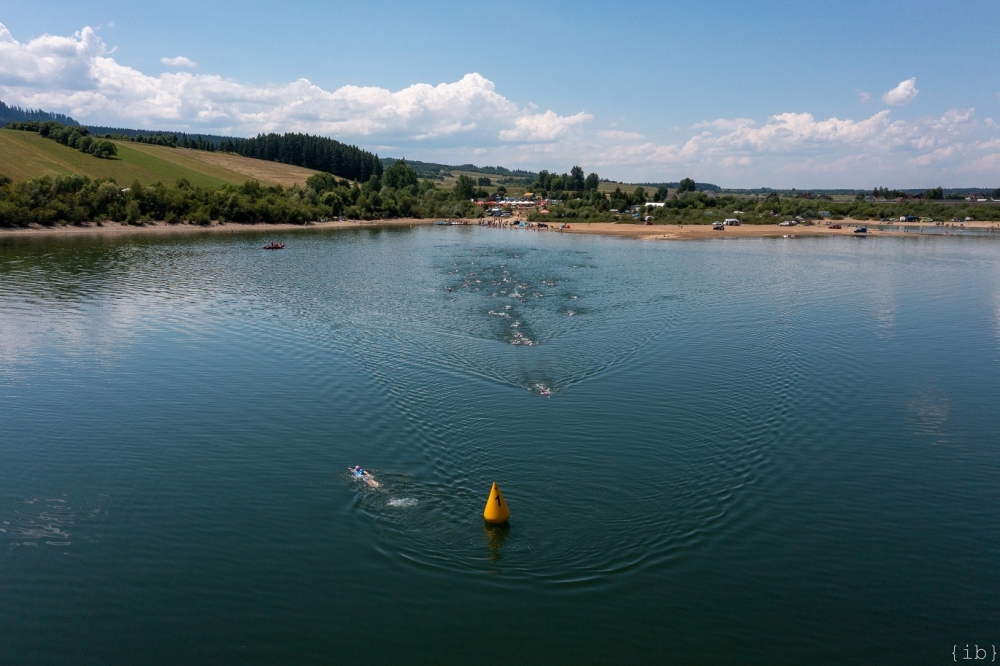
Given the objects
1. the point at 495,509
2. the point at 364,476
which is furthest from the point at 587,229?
the point at 495,509

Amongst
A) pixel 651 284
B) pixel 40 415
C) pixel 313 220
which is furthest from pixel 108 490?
pixel 313 220

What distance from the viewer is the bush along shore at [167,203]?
11131 centimetres

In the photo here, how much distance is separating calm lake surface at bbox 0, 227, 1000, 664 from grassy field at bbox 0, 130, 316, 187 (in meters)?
106

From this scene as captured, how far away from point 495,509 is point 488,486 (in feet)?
8.61

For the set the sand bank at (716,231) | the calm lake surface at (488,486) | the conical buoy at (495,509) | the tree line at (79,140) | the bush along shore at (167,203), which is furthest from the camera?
the tree line at (79,140)

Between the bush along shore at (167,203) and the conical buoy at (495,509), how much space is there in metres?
116

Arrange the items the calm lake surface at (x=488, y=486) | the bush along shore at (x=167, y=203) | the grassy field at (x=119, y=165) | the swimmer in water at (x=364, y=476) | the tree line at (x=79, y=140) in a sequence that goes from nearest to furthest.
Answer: the calm lake surface at (x=488, y=486) < the swimmer in water at (x=364, y=476) < the bush along shore at (x=167, y=203) < the grassy field at (x=119, y=165) < the tree line at (x=79, y=140)

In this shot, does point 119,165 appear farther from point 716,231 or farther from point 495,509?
point 495,509

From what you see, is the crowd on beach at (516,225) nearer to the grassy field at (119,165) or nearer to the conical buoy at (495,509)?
the grassy field at (119,165)

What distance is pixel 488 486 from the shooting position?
2372 cm

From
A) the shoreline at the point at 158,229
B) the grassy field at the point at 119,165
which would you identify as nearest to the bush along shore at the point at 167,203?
the shoreline at the point at 158,229

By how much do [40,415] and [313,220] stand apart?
13119 centimetres

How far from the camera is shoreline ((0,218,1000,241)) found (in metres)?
113

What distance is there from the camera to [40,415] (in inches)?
1201
